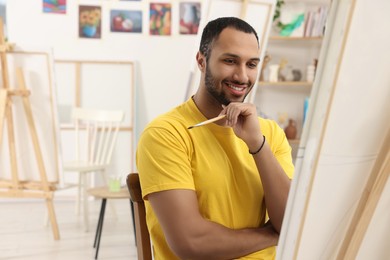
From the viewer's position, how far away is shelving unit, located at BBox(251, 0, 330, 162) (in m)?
5.24

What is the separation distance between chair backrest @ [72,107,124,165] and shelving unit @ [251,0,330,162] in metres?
1.44

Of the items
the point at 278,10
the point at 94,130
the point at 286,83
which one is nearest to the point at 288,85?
the point at 286,83

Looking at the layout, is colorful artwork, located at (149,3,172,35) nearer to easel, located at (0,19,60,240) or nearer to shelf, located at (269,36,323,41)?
shelf, located at (269,36,323,41)

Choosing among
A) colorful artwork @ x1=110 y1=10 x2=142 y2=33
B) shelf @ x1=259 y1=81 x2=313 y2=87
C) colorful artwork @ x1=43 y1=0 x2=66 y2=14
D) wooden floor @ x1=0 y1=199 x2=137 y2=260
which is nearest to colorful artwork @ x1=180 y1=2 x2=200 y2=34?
colorful artwork @ x1=110 y1=10 x2=142 y2=33

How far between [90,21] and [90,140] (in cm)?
121

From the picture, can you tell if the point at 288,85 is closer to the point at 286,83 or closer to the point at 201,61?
the point at 286,83

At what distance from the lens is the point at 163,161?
3.78 ft

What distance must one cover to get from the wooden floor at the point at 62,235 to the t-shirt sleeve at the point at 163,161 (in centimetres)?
225

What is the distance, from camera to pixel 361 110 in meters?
0.44

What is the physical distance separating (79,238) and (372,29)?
355 cm

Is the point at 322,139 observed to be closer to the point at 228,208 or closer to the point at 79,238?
the point at 228,208

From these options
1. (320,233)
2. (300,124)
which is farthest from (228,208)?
(300,124)

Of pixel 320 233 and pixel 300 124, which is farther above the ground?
pixel 320 233

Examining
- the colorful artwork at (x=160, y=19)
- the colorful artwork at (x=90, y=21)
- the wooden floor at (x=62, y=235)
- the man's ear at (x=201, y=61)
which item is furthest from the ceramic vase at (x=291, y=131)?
the man's ear at (x=201, y=61)
